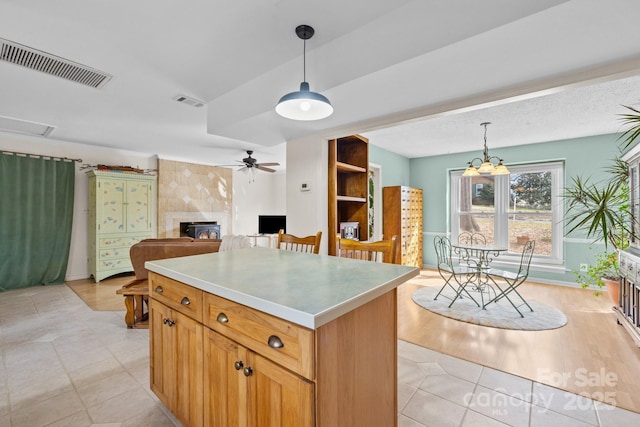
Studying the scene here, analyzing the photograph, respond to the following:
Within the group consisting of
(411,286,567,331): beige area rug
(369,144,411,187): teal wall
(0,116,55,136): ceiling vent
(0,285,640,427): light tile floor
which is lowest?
(0,285,640,427): light tile floor

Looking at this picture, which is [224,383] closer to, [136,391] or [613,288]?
[136,391]

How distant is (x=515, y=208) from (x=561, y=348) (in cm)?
335

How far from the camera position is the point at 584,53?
5.36 ft

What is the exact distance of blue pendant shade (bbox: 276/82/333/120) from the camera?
60.0 inches

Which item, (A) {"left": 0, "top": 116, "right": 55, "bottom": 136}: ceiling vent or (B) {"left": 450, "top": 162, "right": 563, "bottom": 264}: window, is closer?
(A) {"left": 0, "top": 116, "right": 55, "bottom": 136}: ceiling vent

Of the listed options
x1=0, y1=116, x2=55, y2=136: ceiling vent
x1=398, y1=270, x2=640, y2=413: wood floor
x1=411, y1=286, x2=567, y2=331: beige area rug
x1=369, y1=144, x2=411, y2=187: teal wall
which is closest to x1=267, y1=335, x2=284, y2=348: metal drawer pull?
x1=398, y1=270, x2=640, y2=413: wood floor

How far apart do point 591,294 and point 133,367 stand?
578cm

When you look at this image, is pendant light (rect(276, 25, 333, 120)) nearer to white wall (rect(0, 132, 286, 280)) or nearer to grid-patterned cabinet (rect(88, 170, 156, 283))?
grid-patterned cabinet (rect(88, 170, 156, 283))

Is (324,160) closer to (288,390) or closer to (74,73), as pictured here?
(74,73)

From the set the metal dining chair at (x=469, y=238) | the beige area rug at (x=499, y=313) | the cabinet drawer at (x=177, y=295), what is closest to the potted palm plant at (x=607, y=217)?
the beige area rug at (x=499, y=313)

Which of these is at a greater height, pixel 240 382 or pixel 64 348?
pixel 240 382

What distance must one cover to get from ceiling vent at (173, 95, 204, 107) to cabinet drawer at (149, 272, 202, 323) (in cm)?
210

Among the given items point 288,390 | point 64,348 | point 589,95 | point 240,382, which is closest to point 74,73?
point 64,348

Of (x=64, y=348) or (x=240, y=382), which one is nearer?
(x=240, y=382)
